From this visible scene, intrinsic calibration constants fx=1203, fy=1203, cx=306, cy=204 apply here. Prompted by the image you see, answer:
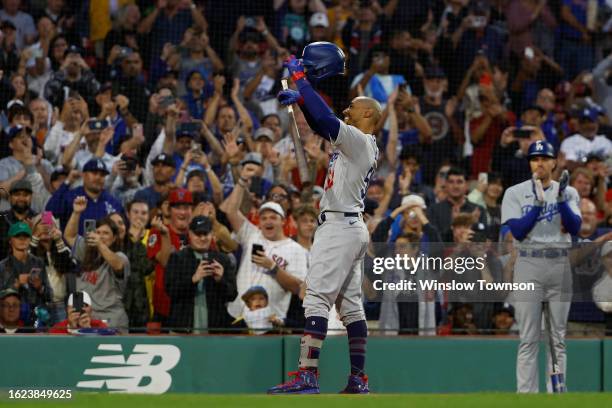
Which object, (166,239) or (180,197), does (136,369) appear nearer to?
(166,239)

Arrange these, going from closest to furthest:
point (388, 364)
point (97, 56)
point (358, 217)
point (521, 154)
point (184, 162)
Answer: point (358, 217) < point (388, 364) < point (184, 162) < point (521, 154) < point (97, 56)

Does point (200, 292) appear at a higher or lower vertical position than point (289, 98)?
lower

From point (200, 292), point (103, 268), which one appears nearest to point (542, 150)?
point (200, 292)

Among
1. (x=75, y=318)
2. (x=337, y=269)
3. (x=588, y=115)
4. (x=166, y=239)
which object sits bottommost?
(x=75, y=318)

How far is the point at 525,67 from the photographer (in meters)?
14.3

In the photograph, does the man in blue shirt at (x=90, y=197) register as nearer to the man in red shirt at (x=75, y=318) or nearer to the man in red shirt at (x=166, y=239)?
the man in red shirt at (x=166, y=239)

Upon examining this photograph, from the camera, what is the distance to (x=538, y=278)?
8742 millimetres

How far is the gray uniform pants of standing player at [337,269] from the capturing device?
Result: 22.6ft

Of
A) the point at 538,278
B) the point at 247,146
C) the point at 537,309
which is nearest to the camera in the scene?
the point at 537,309

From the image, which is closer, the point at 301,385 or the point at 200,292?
the point at 301,385

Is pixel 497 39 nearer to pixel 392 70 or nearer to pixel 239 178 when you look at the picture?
pixel 392 70

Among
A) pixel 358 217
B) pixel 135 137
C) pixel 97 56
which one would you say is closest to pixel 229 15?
pixel 97 56

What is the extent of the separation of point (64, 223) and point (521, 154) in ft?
15.7

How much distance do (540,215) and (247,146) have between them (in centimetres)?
386
